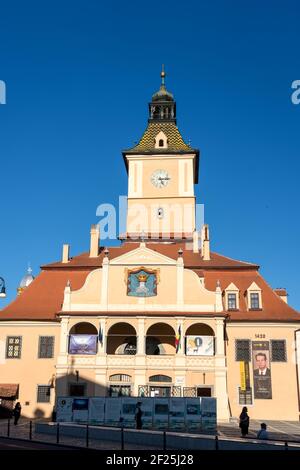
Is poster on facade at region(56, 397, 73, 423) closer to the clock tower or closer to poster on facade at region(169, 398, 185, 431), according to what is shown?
poster on facade at region(169, 398, 185, 431)

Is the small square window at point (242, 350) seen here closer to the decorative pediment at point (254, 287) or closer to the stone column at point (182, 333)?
the decorative pediment at point (254, 287)

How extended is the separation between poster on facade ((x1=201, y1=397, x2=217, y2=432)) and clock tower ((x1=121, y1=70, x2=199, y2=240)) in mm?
30055

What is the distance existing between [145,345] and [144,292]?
13.8 feet

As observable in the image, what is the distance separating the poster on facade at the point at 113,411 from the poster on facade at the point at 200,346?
39.4ft

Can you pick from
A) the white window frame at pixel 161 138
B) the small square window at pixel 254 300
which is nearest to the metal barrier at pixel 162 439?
the small square window at pixel 254 300

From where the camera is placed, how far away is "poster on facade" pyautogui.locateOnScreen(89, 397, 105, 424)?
2900cm

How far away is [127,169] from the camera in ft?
206

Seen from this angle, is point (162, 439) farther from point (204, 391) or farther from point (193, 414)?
point (204, 391)

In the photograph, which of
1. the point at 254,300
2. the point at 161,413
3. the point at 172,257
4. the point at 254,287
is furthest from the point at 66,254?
the point at 161,413

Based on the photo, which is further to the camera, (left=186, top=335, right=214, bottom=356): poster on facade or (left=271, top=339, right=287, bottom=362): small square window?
(left=271, top=339, right=287, bottom=362): small square window

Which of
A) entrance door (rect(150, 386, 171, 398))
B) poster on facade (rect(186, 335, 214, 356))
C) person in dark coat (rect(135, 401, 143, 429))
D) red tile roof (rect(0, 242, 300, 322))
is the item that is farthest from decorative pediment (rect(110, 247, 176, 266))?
person in dark coat (rect(135, 401, 143, 429))

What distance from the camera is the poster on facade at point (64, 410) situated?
2934 cm
